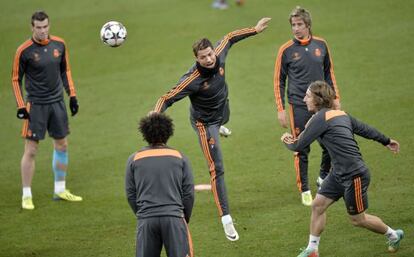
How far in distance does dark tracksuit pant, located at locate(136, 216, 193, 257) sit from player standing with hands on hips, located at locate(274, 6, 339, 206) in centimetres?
351

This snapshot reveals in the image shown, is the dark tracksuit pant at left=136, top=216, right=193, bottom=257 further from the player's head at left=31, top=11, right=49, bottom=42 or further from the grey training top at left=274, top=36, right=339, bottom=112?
the player's head at left=31, top=11, right=49, bottom=42

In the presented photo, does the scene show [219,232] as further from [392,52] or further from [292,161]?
[392,52]

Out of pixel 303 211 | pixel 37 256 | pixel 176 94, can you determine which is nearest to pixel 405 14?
pixel 303 211

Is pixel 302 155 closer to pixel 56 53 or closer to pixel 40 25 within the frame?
pixel 56 53

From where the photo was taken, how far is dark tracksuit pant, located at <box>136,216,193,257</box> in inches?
268

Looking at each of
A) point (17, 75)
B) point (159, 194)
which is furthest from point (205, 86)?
point (17, 75)

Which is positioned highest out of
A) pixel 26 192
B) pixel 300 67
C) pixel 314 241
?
pixel 300 67

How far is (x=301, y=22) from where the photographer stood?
992cm

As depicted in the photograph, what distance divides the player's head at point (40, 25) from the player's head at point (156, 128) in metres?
4.25

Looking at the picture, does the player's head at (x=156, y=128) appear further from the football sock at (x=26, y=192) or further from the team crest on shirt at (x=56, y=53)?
the football sock at (x=26, y=192)

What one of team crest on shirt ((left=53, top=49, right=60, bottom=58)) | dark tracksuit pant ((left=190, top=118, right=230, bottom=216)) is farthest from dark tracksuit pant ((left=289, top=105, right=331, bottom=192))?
team crest on shirt ((left=53, top=49, right=60, bottom=58))

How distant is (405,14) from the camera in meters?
17.3

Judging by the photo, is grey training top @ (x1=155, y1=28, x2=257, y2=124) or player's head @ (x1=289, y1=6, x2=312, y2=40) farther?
player's head @ (x1=289, y1=6, x2=312, y2=40)

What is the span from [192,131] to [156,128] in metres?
6.86
